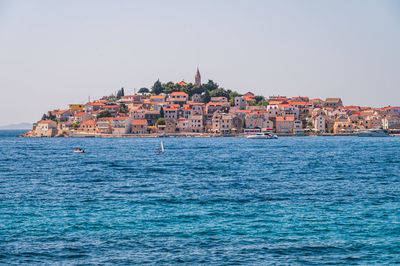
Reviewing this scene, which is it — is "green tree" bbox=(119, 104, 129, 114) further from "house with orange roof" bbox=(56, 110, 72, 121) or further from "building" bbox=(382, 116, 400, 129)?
"building" bbox=(382, 116, 400, 129)

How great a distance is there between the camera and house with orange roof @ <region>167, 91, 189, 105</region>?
627 ft

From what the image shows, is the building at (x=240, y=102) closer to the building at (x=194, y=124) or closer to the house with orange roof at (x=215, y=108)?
the house with orange roof at (x=215, y=108)

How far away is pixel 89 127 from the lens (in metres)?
173

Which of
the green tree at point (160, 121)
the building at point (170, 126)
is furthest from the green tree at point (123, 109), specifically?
the building at point (170, 126)

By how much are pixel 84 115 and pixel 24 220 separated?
534 feet

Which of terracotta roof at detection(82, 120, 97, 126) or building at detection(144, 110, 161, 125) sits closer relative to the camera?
building at detection(144, 110, 161, 125)

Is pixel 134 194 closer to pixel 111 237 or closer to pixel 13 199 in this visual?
pixel 13 199

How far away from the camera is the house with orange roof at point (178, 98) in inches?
7520

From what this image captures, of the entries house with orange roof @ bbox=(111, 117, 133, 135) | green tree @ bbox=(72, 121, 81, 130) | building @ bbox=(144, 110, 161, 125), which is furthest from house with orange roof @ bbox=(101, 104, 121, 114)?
building @ bbox=(144, 110, 161, 125)

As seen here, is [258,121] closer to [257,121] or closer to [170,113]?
[257,121]

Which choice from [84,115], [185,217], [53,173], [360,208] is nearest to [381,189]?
[360,208]

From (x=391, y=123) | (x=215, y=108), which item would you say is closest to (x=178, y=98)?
(x=215, y=108)

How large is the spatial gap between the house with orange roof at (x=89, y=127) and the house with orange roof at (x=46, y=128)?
1075 centimetres

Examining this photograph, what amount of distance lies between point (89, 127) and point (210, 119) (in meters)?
43.2
